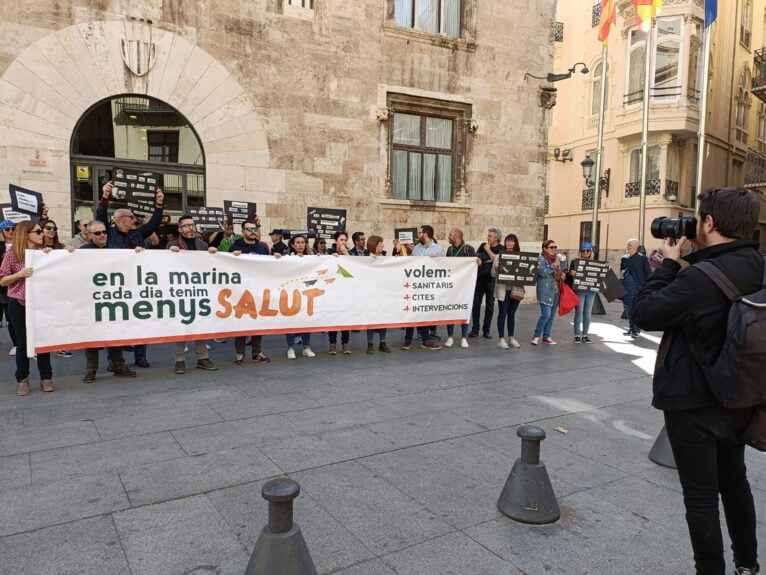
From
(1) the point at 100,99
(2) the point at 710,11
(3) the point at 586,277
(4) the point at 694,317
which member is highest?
(2) the point at 710,11

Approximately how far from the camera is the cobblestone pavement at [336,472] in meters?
2.96

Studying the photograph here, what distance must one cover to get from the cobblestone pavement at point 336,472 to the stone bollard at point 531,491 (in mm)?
70

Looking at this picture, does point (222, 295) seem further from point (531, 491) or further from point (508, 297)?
point (531, 491)

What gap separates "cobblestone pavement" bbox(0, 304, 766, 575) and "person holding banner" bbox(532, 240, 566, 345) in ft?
8.57

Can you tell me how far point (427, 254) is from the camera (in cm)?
932

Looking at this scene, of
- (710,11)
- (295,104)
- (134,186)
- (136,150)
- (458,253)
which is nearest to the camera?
(134,186)

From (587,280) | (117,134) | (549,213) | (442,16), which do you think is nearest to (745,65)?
(549,213)

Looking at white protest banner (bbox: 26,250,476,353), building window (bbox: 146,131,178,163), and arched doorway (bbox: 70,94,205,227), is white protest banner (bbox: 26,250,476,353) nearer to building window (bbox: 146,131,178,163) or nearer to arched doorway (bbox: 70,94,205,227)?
arched doorway (bbox: 70,94,205,227)

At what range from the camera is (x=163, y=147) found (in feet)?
38.4

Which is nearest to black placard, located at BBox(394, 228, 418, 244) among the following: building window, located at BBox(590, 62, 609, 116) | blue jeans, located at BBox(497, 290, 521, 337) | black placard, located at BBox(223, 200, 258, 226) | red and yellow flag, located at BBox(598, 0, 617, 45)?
blue jeans, located at BBox(497, 290, 521, 337)

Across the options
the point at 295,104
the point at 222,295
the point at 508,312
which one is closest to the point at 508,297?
the point at 508,312

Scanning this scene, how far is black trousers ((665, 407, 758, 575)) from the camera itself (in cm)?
239

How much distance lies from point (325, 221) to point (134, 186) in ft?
12.7

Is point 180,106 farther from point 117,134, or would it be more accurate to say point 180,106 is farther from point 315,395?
point 315,395
